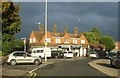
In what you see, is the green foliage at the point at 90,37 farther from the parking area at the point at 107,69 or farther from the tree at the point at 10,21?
the tree at the point at 10,21

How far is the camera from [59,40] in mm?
97938

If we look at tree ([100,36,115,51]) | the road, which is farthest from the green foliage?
the road

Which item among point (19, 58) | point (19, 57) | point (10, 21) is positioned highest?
point (10, 21)

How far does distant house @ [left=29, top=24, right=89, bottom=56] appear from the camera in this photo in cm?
9419

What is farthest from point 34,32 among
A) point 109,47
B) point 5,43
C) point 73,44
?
A: point 5,43

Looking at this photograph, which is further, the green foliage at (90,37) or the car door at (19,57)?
the green foliage at (90,37)

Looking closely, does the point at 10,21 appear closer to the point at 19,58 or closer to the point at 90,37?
A: the point at 19,58

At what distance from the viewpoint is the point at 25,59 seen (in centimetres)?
3847

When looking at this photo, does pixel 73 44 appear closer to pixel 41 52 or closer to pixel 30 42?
pixel 30 42

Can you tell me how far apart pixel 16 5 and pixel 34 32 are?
65029mm

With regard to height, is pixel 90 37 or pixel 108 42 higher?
pixel 90 37

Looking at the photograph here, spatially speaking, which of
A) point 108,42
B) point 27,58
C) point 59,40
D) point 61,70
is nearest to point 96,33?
point 108,42

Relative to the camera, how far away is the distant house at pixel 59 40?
94.2m

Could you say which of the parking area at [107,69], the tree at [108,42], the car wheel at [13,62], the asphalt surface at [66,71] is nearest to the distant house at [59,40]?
the tree at [108,42]
